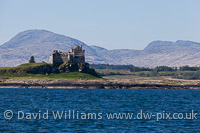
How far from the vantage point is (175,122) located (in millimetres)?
63375

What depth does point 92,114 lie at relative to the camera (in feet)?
237

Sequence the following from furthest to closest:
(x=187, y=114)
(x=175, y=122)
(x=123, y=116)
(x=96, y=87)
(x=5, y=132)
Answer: (x=96, y=87) → (x=187, y=114) → (x=123, y=116) → (x=175, y=122) → (x=5, y=132)

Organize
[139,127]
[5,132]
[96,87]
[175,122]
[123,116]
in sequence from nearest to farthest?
[5,132] → [139,127] → [175,122] → [123,116] → [96,87]

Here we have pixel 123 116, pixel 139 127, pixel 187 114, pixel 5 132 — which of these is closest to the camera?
pixel 5 132

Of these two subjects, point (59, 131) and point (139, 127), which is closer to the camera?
point (59, 131)

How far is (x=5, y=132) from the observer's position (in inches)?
2082

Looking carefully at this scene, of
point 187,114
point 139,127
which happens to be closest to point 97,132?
point 139,127

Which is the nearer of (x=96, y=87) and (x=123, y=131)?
(x=123, y=131)

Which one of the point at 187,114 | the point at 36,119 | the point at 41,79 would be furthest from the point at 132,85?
the point at 36,119

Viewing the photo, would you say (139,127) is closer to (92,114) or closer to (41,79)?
(92,114)

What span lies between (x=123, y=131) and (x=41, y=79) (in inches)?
5514

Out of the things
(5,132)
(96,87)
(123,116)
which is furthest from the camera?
(96,87)

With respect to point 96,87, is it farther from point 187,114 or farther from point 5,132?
point 5,132

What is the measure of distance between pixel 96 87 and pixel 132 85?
17284mm
